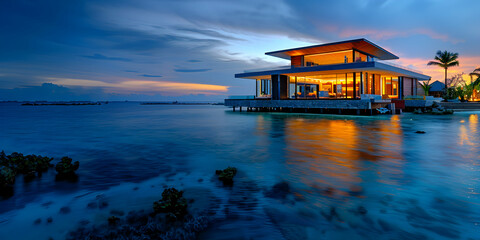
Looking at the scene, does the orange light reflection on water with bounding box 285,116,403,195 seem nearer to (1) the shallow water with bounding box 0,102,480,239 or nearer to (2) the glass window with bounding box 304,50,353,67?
(1) the shallow water with bounding box 0,102,480,239

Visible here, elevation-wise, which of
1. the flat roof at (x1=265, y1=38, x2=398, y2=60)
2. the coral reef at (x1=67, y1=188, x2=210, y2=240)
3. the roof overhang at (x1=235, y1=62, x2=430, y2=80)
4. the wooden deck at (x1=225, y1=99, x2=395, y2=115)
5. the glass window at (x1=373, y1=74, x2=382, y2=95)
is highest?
the flat roof at (x1=265, y1=38, x2=398, y2=60)

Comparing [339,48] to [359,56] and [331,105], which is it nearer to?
[359,56]

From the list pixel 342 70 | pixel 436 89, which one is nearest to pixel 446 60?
pixel 436 89

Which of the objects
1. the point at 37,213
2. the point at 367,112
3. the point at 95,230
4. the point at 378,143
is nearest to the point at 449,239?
the point at 95,230

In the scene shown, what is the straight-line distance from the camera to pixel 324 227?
391 centimetres

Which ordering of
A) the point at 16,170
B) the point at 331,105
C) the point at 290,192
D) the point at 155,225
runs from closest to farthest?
the point at 155,225 < the point at 290,192 < the point at 16,170 < the point at 331,105

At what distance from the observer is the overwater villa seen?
27109mm

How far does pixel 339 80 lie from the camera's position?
37594 millimetres

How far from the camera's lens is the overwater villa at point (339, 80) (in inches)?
1067

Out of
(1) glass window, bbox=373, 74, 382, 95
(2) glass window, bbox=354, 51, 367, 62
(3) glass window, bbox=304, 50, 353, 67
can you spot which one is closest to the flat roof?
(2) glass window, bbox=354, 51, 367, 62

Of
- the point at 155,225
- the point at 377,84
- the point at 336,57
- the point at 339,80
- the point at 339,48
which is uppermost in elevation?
the point at 339,48

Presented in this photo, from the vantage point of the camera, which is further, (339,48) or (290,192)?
(339,48)

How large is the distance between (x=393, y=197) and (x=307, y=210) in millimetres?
1847

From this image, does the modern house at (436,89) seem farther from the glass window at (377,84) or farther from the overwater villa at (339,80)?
the glass window at (377,84)
